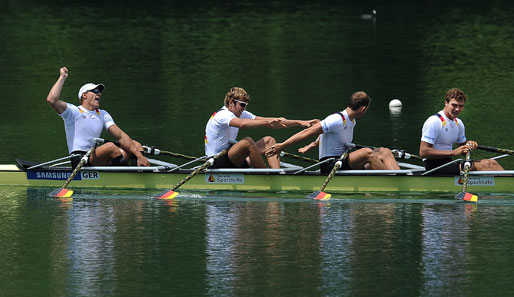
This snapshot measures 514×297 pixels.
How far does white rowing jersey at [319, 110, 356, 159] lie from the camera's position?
69.3 feet

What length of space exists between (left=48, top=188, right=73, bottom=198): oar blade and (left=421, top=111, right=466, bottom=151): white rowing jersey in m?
6.01

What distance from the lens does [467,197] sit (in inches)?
807

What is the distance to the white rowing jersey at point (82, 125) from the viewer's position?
72.6 feet

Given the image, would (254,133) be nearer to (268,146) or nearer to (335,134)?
(268,146)

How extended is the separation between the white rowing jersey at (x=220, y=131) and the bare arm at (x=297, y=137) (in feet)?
2.90

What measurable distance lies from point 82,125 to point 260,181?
3.24 m

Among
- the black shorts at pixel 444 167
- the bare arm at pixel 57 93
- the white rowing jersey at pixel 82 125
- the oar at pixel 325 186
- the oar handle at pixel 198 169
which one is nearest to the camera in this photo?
the oar at pixel 325 186

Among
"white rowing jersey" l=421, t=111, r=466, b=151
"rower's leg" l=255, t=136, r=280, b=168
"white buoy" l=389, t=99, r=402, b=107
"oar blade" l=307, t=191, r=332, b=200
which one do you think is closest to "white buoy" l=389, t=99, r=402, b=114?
"white buoy" l=389, t=99, r=402, b=107

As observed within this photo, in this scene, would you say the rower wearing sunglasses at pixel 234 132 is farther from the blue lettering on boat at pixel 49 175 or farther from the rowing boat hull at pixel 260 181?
the blue lettering on boat at pixel 49 175

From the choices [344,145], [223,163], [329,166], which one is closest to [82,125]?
[223,163]

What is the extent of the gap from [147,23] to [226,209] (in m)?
42.2

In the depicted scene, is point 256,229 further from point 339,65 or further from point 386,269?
point 339,65

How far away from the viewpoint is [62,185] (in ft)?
74.4

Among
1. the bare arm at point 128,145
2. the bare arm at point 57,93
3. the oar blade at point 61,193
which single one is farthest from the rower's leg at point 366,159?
the bare arm at point 57,93
